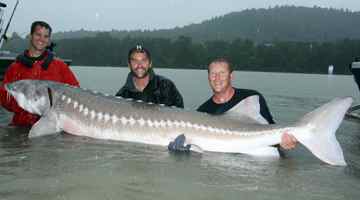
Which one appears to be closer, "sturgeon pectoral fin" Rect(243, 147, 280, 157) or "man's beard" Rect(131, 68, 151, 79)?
"sturgeon pectoral fin" Rect(243, 147, 280, 157)

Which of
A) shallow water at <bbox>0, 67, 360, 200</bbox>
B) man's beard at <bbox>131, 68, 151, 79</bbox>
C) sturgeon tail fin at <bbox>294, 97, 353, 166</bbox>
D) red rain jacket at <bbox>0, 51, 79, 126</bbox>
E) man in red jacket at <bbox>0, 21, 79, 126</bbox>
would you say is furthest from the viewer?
red rain jacket at <bbox>0, 51, 79, 126</bbox>

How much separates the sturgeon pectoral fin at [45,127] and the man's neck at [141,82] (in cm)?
125

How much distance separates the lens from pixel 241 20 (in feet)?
582

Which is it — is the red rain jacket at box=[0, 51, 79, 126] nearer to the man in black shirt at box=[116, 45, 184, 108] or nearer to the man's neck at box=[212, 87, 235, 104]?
the man in black shirt at box=[116, 45, 184, 108]

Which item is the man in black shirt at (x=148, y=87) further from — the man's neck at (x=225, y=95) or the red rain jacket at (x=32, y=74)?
the red rain jacket at (x=32, y=74)

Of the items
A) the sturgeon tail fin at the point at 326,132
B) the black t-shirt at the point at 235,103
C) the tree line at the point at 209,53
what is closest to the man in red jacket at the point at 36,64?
the black t-shirt at the point at 235,103

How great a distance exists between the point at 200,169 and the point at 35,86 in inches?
123

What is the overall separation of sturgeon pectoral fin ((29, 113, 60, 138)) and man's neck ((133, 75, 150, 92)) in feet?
4.11

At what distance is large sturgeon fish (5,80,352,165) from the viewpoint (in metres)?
4.86

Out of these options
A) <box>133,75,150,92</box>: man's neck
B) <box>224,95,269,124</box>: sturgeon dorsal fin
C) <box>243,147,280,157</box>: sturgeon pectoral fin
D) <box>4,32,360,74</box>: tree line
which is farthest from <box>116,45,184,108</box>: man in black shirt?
<box>4,32,360,74</box>: tree line

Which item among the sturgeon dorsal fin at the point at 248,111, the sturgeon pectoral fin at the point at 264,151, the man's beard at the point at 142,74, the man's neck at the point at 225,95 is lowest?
the sturgeon pectoral fin at the point at 264,151

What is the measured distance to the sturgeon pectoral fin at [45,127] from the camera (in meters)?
6.19

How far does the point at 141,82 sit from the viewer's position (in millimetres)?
6621

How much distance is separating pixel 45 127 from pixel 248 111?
2.79 metres
